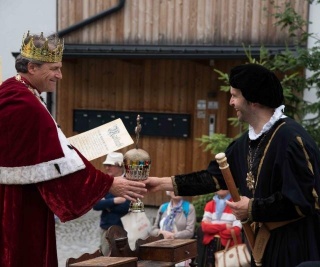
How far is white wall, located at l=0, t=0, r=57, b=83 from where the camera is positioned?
1256 centimetres

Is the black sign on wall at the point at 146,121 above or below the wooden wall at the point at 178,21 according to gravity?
below

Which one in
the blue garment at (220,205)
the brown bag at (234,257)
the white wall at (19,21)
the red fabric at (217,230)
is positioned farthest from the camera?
the white wall at (19,21)

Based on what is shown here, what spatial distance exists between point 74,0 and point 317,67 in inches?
231

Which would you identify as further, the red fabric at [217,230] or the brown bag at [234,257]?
the red fabric at [217,230]

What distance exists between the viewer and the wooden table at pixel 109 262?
4113 mm

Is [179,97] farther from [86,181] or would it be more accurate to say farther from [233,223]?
[86,181]

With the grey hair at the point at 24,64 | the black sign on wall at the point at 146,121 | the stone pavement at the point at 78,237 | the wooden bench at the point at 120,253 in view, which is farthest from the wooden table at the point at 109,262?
the black sign on wall at the point at 146,121

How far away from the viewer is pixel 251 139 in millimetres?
4332

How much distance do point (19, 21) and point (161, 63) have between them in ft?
8.51

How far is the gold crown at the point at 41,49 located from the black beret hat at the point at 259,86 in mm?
1014

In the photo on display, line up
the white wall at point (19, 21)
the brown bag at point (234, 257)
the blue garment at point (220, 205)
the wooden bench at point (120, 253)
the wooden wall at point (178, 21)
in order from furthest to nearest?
1. the white wall at point (19, 21)
2. the wooden wall at point (178, 21)
3. the blue garment at point (220, 205)
4. the brown bag at point (234, 257)
5. the wooden bench at point (120, 253)

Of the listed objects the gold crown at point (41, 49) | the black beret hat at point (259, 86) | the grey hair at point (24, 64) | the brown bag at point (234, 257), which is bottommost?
Result: the brown bag at point (234, 257)

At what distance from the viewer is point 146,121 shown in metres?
12.4

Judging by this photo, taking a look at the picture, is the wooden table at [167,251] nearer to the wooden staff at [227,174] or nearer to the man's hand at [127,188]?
the man's hand at [127,188]
